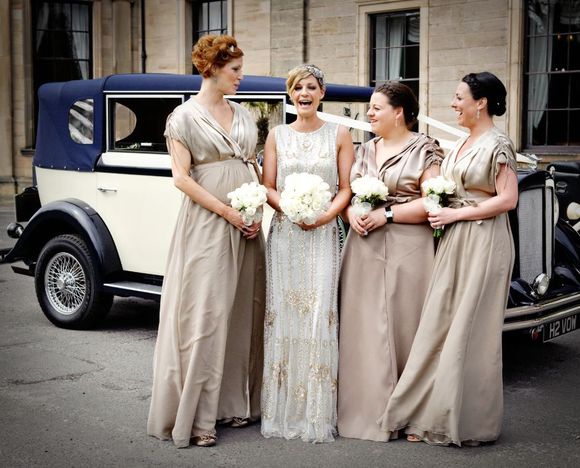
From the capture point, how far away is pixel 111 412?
5258mm

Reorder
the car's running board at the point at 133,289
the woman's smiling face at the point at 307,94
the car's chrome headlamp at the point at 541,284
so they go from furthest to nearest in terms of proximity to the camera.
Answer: the car's running board at the point at 133,289, the car's chrome headlamp at the point at 541,284, the woman's smiling face at the point at 307,94

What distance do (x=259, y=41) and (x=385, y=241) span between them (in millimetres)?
13108

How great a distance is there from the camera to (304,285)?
16.0 feet

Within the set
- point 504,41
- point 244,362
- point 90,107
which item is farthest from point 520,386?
point 504,41

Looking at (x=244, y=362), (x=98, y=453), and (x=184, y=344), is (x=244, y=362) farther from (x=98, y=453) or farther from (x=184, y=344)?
(x=98, y=453)

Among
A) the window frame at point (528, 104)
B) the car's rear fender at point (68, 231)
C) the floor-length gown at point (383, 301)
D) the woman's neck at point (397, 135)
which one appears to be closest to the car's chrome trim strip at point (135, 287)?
the car's rear fender at point (68, 231)

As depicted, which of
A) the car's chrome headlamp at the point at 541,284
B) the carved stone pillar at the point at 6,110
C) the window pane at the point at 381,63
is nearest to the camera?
the car's chrome headlamp at the point at 541,284

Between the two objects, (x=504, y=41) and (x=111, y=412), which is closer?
(x=111, y=412)

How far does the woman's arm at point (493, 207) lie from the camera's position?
15.3 feet

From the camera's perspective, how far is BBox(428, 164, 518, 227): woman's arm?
15.3 ft

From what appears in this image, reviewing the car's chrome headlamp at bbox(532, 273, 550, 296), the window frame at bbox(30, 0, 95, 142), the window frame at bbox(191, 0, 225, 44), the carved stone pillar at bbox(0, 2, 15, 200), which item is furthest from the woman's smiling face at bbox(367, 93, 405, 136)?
the window frame at bbox(30, 0, 95, 142)

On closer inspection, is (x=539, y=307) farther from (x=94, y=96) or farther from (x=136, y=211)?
(x=94, y=96)

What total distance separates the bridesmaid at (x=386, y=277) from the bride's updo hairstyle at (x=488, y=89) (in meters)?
0.34

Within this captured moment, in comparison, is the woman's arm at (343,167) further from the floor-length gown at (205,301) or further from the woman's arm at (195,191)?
the floor-length gown at (205,301)
